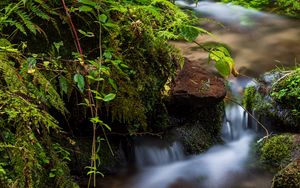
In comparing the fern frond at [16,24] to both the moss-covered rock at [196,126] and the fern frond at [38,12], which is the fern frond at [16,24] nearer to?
the fern frond at [38,12]

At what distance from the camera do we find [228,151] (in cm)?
483

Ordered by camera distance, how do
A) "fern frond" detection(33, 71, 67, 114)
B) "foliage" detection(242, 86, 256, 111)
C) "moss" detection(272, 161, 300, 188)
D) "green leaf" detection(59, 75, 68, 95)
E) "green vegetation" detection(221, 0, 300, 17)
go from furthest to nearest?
1. "green vegetation" detection(221, 0, 300, 17)
2. "foliage" detection(242, 86, 256, 111)
3. "moss" detection(272, 161, 300, 188)
4. "green leaf" detection(59, 75, 68, 95)
5. "fern frond" detection(33, 71, 67, 114)

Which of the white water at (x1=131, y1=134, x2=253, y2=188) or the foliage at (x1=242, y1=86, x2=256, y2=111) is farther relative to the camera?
the foliage at (x1=242, y1=86, x2=256, y2=111)

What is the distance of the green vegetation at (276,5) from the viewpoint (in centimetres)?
1009

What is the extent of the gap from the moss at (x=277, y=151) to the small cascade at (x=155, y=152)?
1087 mm

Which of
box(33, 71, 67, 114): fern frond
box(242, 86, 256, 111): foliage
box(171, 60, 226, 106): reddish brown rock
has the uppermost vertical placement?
box(33, 71, 67, 114): fern frond

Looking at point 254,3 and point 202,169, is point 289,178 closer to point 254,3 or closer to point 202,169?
point 202,169

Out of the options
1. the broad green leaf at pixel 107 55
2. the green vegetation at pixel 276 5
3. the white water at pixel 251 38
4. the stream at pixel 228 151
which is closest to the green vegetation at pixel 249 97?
the stream at pixel 228 151

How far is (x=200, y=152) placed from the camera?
447 centimetres

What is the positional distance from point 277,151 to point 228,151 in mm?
649

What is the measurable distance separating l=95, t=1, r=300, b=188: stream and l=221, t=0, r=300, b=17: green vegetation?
5.78 ft

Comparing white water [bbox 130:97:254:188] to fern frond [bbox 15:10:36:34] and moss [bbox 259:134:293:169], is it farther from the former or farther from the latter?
fern frond [bbox 15:10:36:34]

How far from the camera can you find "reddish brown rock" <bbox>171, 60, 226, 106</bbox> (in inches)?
160

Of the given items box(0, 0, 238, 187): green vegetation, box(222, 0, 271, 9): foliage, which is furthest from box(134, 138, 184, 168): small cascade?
box(222, 0, 271, 9): foliage
